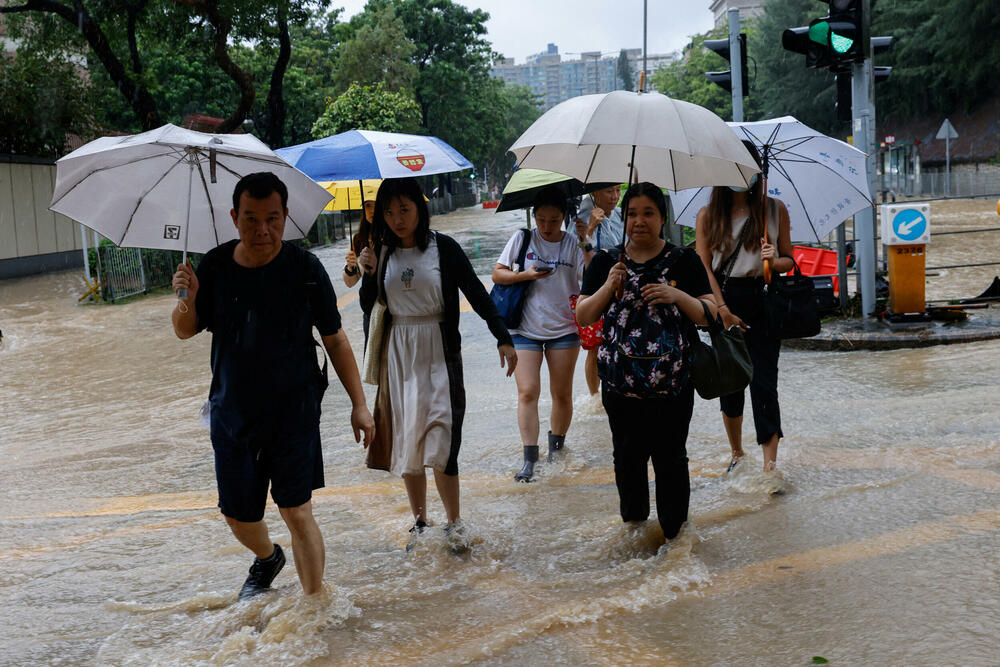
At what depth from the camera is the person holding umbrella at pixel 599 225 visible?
6493 millimetres

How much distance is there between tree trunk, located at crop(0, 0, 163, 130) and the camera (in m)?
20.3

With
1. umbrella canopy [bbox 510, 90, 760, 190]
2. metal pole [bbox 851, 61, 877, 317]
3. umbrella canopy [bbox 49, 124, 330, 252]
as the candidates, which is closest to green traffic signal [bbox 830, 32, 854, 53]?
metal pole [bbox 851, 61, 877, 317]

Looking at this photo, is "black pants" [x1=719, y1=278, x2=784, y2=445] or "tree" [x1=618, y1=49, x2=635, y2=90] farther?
"tree" [x1=618, y1=49, x2=635, y2=90]

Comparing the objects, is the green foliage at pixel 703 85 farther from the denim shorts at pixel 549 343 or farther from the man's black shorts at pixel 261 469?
the man's black shorts at pixel 261 469

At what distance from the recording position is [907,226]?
401 inches

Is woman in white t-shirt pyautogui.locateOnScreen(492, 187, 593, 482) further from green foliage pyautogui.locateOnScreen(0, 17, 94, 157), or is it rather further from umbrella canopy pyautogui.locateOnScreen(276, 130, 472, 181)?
green foliage pyautogui.locateOnScreen(0, 17, 94, 157)

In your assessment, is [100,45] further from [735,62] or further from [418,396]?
[418,396]

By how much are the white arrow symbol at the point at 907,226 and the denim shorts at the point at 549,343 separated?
5.52 meters

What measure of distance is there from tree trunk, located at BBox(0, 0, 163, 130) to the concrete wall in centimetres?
346

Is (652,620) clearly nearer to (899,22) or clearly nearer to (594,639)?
(594,639)

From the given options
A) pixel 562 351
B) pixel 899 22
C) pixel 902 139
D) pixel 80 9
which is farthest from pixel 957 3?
pixel 562 351

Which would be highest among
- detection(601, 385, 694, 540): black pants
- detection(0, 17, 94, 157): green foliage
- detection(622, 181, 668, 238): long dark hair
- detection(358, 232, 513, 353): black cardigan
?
detection(0, 17, 94, 157): green foliage

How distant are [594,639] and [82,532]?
10.6 feet

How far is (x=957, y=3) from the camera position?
46.0m
